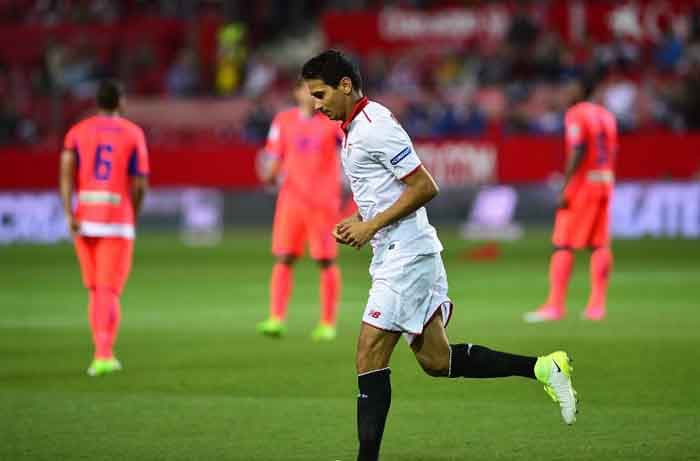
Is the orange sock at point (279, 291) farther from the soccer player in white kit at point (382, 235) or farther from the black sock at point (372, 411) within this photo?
the black sock at point (372, 411)

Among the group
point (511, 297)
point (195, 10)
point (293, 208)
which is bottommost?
point (511, 297)

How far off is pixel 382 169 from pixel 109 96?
4.52m

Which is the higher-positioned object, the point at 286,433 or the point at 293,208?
the point at 293,208

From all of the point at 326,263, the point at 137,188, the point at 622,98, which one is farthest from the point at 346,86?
the point at 622,98

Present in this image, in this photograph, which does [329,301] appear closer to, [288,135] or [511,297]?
[288,135]

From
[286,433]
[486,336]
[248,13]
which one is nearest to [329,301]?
[486,336]

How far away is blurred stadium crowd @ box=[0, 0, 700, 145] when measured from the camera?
2808 cm

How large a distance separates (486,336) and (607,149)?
3.12 m

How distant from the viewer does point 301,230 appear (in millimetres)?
13367

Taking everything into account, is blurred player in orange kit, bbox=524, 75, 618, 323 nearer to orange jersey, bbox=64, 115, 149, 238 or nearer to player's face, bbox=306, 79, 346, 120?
orange jersey, bbox=64, 115, 149, 238

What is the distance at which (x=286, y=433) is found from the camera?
Result: 821 centimetres

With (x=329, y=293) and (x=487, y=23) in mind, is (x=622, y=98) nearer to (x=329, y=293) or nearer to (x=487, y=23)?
(x=487, y=23)

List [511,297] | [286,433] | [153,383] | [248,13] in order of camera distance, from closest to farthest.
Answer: [286,433] < [153,383] < [511,297] < [248,13]

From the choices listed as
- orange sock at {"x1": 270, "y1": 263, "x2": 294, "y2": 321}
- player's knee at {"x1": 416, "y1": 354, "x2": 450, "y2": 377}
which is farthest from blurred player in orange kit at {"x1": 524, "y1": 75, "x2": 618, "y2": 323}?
player's knee at {"x1": 416, "y1": 354, "x2": 450, "y2": 377}
